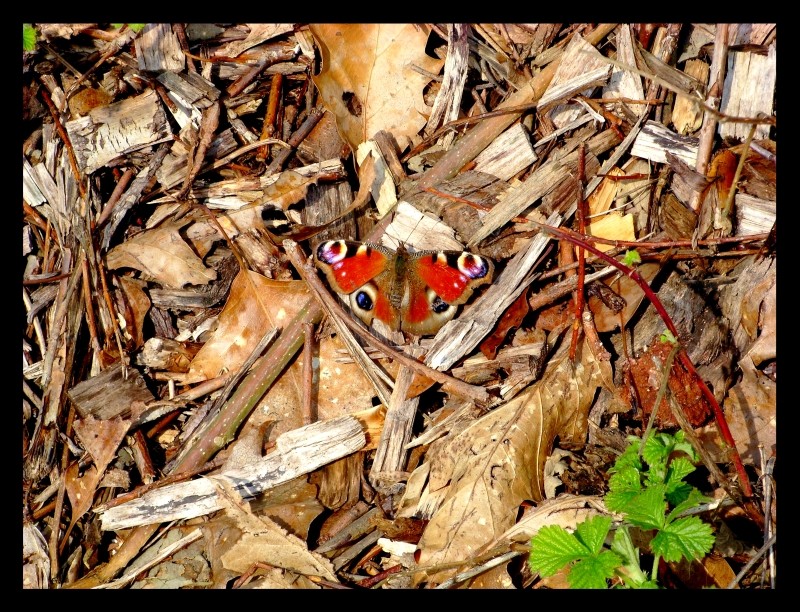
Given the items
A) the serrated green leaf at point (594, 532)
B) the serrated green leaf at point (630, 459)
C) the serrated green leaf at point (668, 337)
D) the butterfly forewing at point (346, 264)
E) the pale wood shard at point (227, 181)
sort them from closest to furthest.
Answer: the serrated green leaf at point (594, 532) < the serrated green leaf at point (630, 459) < the serrated green leaf at point (668, 337) < the butterfly forewing at point (346, 264) < the pale wood shard at point (227, 181)

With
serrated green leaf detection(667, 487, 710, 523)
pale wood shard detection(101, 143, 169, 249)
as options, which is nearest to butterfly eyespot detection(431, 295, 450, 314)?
serrated green leaf detection(667, 487, 710, 523)

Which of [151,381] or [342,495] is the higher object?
[151,381]

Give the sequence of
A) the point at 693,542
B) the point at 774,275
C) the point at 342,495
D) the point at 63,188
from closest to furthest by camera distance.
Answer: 1. the point at 693,542
2. the point at 774,275
3. the point at 342,495
4. the point at 63,188

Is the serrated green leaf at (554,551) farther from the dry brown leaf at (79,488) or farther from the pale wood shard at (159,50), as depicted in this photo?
the pale wood shard at (159,50)

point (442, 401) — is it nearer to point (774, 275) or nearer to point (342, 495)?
point (342, 495)

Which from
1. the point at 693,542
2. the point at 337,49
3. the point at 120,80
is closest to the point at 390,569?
the point at 693,542

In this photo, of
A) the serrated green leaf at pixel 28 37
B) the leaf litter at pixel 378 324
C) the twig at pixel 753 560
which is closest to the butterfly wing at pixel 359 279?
the leaf litter at pixel 378 324
